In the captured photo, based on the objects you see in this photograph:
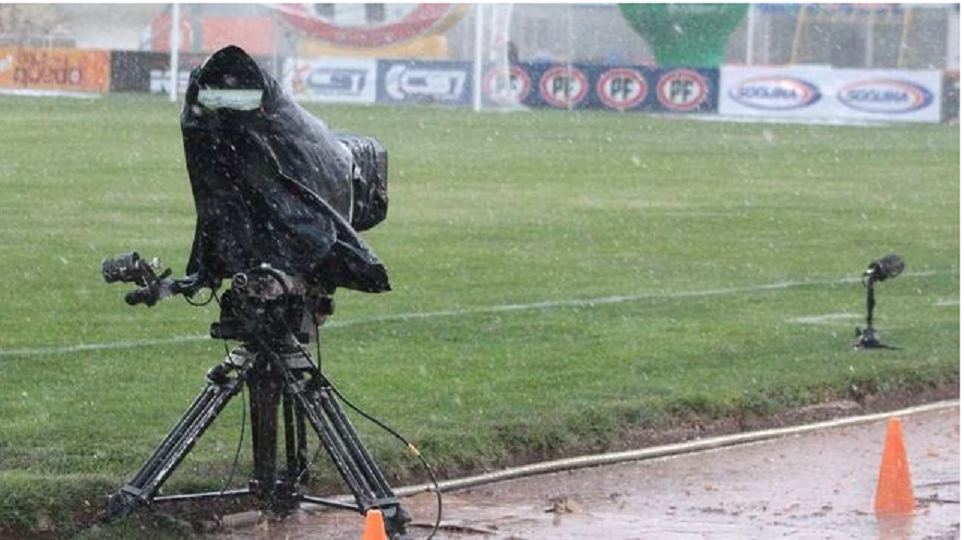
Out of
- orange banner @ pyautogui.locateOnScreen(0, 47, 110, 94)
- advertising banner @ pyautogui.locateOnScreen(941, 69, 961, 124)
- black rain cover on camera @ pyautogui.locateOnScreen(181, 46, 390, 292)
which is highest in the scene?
black rain cover on camera @ pyautogui.locateOnScreen(181, 46, 390, 292)

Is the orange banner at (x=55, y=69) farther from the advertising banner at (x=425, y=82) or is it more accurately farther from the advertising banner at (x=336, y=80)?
the advertising banner at (x=425, y=82)

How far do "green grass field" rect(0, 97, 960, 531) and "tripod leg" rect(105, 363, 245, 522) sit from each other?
68 cm

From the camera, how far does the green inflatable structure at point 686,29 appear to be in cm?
5419

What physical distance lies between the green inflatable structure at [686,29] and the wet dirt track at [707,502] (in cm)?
4265

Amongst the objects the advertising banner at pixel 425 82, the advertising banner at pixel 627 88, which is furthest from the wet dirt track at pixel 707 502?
the advertising banner at pixel 425 82

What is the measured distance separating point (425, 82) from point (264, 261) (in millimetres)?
44956

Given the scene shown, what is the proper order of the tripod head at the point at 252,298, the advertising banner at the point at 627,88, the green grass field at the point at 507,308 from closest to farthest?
the tripod head at the point at 252,298 < the green grass field at the point at 507,308 < the advertising banner at the point at 627,88

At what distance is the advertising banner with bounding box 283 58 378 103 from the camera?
5212cm

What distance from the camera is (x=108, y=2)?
57.4 meters

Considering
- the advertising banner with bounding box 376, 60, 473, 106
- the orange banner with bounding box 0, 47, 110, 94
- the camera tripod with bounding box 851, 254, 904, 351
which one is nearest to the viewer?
the camera tripod with bounding box 851, 254, 904, 351

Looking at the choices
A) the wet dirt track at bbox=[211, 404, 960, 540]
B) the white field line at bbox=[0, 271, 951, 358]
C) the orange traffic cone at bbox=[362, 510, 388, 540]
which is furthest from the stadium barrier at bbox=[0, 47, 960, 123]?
the orange traffic cone at bbox=[362, 510, 388, 540]

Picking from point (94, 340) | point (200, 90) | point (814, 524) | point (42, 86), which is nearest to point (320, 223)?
point (200, 90)

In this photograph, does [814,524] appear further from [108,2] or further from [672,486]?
[108,2]

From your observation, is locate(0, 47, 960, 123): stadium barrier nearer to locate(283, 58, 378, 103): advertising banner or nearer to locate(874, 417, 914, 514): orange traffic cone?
locate(283, 58, 378, 103): advertising banner
